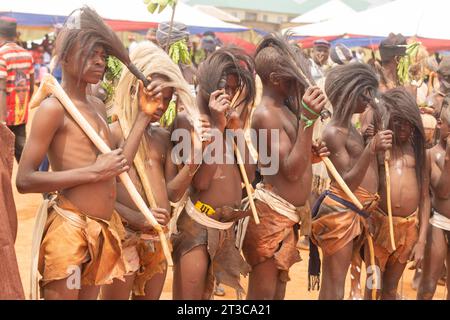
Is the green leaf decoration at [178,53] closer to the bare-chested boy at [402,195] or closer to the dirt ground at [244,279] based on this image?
the bare-chested boy at [402,195]

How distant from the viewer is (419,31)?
14820 millimetres

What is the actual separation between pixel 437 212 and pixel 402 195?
1.88 feet

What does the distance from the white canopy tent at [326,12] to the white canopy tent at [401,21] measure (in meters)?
6.00

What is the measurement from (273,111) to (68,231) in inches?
67.0

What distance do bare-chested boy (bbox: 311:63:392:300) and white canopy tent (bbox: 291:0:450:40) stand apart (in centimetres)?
973

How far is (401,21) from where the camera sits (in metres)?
15.6

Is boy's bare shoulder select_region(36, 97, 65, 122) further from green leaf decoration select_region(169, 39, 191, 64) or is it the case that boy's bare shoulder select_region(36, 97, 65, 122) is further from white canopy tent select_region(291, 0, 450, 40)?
white canopy tent select_region(291, 0, 450, 40)

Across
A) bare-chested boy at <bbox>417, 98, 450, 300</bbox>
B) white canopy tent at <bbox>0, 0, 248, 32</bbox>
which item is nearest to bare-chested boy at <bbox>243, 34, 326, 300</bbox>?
bare-chested boy at <bbox>417, 98, 450, 300</bbox>

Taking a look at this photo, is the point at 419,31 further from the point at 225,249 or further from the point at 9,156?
the point at 9,156

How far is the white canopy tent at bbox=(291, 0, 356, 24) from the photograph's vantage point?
23719mm

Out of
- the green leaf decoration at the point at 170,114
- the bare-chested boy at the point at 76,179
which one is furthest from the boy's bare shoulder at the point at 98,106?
the green leaf decoration at the point at 170,114

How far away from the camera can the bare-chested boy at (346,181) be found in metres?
4.95

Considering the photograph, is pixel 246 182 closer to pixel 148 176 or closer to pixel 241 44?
pixel 148 176
